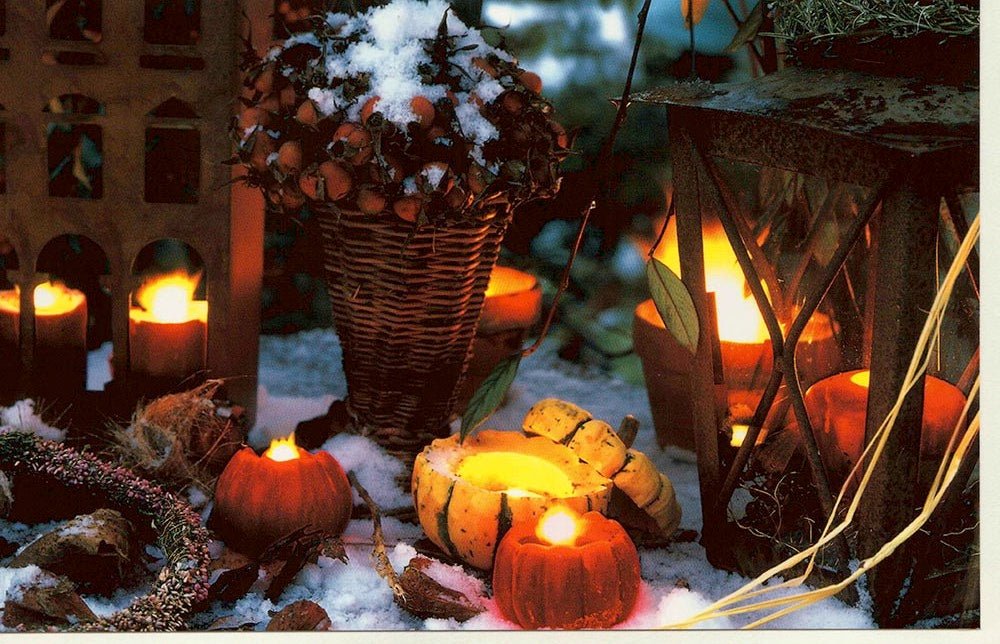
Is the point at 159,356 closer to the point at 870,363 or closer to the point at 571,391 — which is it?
the point at 571,391

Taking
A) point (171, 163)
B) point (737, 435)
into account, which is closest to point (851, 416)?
point (737, 435)

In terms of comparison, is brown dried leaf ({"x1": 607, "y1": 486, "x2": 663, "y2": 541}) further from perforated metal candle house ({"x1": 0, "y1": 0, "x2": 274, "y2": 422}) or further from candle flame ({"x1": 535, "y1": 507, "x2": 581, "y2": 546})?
perforated metal candle house ({"x1": 0, "y1": 0, "x2": 274, "y2": 422})

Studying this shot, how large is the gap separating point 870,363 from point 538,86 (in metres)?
0.62

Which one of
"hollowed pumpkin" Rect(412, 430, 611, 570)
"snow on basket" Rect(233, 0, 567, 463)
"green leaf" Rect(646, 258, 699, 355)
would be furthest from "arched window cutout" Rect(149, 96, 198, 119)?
"green leaf" Rect(646, 258, 699, 355)

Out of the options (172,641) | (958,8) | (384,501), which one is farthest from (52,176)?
(958,8)

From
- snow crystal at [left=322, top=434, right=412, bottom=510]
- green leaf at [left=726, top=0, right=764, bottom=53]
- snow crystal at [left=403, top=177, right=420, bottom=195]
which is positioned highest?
green leaf at [left=726, top=0, right=764, bottom=53]

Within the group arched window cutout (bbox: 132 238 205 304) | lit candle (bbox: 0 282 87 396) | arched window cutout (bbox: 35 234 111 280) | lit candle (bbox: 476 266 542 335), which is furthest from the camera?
arched window cutout (bbox: 132 238 205 304)

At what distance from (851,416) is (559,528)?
1.26 feet

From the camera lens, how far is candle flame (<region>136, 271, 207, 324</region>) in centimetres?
184

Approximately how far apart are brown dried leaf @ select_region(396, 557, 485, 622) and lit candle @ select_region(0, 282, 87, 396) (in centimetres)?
76

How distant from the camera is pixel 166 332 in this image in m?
1.80

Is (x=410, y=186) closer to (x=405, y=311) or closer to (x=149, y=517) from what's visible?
(x=405, y=311)

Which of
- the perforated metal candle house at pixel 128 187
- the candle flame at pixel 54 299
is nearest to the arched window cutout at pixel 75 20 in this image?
the perforated metal candle house at pixel 128 187

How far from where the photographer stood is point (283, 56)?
160cm
